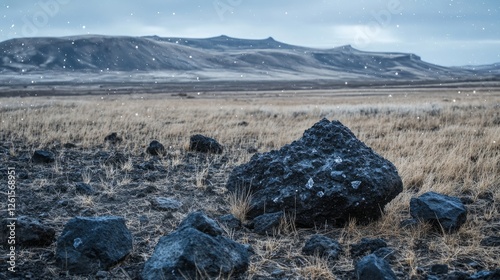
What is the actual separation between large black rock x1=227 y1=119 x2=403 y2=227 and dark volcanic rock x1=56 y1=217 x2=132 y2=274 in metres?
1.74

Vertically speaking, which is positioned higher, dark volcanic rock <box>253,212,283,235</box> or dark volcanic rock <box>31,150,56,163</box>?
dark volcanic rock <box>253,212,283,235</box>

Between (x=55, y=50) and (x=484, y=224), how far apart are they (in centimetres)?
18275

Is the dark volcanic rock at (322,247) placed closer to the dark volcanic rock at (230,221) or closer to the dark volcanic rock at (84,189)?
the dark volcanic rock at (230,221)

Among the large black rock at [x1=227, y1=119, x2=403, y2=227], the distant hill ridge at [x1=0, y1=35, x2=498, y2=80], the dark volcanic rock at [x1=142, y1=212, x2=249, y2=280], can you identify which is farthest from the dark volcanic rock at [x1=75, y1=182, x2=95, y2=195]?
the distant hill ridge at [x1=0, y1=35, x2=498, y2=80]

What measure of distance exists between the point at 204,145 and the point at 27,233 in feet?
18.7

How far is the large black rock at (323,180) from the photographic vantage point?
453cm

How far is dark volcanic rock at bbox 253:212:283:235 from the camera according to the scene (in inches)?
171

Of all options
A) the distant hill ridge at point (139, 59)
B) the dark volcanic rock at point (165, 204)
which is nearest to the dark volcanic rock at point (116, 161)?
the dark volcanic rock at point (165, 204)

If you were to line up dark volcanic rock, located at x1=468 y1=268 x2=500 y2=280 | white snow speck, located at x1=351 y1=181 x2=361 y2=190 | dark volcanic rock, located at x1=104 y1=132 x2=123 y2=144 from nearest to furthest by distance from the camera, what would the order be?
dark volcanic rock, located at x1=468 y1=268 x2=500 y2=280 < white snow speck, located at x1=351 y1=181 x2=361 y2=190 < dark volcanic rock, located at x1=104 y1=132 x2=123 y2=144

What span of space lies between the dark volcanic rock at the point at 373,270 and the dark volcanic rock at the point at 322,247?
54 centimetres

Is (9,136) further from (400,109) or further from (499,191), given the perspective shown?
(400,109)

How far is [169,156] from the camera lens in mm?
8906

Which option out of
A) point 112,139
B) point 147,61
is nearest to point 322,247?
point 112,139

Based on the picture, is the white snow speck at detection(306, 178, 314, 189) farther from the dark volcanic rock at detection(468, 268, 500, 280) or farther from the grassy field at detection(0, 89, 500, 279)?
the dark volcanic rock at detection(468, 268, 500, 280)
